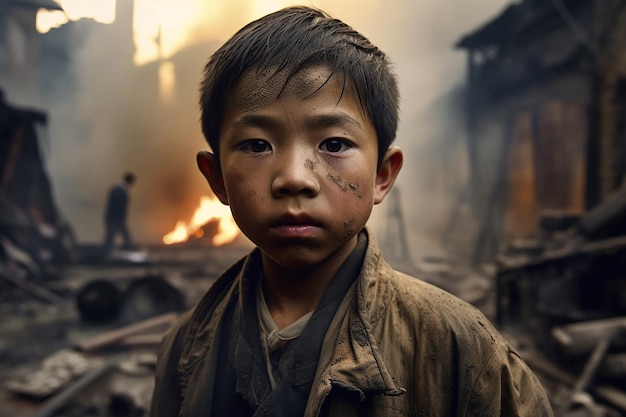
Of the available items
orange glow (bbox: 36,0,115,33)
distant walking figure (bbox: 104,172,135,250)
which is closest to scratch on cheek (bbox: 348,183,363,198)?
distant walking figure (bbox: 104,172,135,250)

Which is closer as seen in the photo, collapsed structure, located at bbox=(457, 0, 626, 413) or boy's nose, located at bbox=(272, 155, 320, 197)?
boy's nose, located at bbox=(272, 155, 320, 197)

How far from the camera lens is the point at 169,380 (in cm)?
151

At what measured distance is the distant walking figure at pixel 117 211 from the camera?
12781 millimetres

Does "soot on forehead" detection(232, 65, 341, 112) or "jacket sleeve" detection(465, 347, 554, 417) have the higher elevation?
"soot on forehead" detection(232, 65, 341, 112)

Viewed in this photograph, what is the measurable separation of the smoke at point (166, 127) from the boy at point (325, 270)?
14.7m

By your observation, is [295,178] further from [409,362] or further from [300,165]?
[409,362]

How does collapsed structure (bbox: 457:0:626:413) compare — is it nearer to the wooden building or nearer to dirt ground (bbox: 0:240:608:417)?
the wooden building

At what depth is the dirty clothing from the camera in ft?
3.58

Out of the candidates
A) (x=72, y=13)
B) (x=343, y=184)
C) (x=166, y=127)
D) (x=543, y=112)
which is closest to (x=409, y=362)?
(x=343, y=184)

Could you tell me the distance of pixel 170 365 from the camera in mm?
1521

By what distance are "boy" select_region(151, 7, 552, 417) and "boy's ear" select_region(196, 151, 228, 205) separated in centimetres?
9

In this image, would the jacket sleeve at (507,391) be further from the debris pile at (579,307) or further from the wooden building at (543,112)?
the wooden building at (543,112)

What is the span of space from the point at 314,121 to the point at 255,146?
18 cm

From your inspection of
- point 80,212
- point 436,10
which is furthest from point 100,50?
point 436,10
